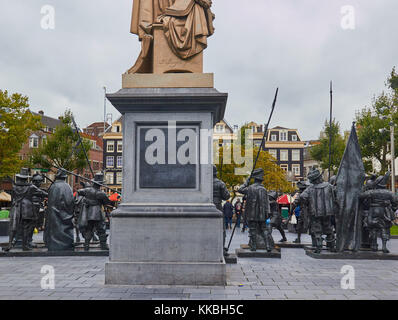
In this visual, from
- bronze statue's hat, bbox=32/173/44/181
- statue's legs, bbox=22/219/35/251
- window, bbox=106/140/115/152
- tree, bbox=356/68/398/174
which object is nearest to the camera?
statue's legs, bbox=22/219/35/251

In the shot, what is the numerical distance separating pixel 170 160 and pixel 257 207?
4853 millimetres

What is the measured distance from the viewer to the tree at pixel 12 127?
2970 centimetres

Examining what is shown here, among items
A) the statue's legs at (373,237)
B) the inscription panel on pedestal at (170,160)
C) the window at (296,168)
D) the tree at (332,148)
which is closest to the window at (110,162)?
the window at (296,168)

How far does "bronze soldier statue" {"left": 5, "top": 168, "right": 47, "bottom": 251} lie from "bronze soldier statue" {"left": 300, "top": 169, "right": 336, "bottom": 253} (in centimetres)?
719

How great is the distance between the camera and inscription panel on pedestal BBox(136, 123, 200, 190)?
7.31 m

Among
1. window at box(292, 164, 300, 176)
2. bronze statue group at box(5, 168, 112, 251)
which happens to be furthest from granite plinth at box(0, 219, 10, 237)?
window at box(292, 164, 300, 176)

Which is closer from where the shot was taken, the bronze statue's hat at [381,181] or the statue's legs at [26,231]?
the bronze statue's hat at [381,181]

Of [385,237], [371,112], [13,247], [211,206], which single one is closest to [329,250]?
[385,237]

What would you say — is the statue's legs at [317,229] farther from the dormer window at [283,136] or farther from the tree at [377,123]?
the dormer window at [283,136]

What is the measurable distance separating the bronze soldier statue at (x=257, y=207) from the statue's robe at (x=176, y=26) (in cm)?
469

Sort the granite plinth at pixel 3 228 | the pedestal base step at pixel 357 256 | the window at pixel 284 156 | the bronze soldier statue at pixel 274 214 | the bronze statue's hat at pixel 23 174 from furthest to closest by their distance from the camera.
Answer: the window at pixel 284 156 → the granite plinth at pixel 3 228 → the bronze soldier statue at pixel 274 214 → the bronze statue's hat at pixel 23 174 → the pedestal base step at pixel 357 256

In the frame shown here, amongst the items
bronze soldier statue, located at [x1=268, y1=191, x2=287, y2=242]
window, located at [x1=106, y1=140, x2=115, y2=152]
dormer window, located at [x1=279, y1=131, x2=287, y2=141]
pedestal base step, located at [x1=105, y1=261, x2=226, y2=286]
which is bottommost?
pedestal base step, located at [x1=105, y1=261, x2=226, y2=286]

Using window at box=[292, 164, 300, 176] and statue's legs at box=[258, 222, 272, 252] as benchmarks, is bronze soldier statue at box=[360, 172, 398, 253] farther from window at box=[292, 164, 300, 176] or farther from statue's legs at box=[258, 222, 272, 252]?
window at box=[292, 164, 300, 176]

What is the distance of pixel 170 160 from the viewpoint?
734cm
